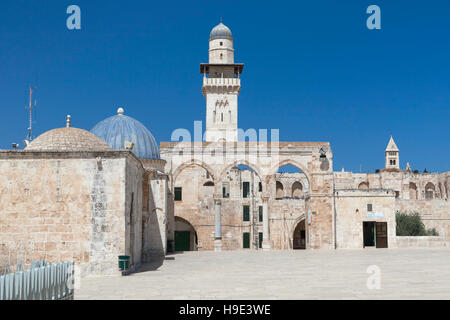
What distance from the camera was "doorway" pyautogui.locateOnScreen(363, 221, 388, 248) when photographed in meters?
28.4

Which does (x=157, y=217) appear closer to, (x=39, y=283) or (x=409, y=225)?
(x=39, y=283)

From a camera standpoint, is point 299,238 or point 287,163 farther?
point 299,238

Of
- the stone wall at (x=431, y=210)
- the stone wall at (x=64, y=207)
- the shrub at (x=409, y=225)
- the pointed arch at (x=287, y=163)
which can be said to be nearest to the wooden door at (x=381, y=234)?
the pointed arch at (x=287, y=163)

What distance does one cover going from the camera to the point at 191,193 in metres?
38.4

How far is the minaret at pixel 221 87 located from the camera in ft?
164

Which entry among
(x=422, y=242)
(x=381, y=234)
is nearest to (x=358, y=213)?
(x=381, y=234)

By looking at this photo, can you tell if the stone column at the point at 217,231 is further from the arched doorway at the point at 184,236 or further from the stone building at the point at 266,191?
the arched doorway at the point at 184,236

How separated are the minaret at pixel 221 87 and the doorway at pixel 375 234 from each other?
22.9m

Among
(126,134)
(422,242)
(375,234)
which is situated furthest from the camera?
(375,234)

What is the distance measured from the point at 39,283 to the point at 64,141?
956cm

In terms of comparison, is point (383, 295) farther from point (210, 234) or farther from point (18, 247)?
point (210, 234)

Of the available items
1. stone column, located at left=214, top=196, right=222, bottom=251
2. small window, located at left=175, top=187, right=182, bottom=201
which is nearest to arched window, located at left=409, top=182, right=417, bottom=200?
small window, located at left=175, top=187, right=182, bottom=201

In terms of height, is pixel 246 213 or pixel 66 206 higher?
pixel 66 206
